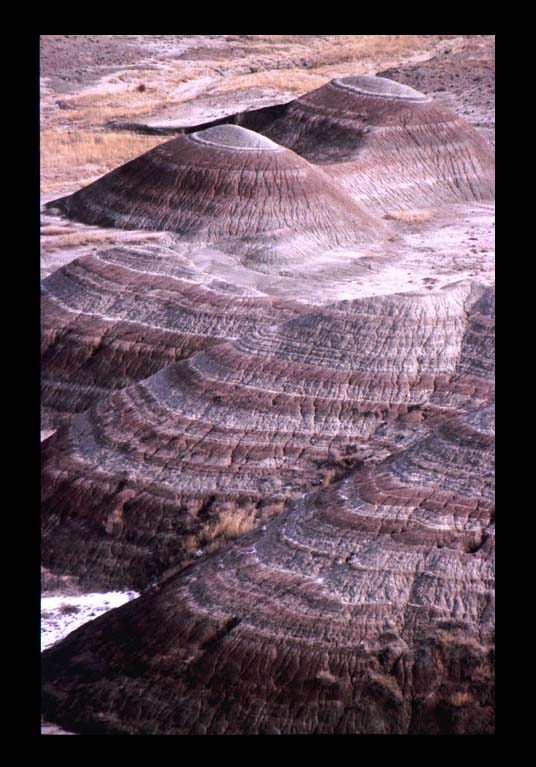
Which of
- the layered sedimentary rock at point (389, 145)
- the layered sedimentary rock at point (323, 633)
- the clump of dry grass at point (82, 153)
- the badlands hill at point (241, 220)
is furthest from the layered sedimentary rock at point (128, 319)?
the clump of dry grass at point (82, 153)

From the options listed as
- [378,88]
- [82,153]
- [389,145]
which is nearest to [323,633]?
[389,145]

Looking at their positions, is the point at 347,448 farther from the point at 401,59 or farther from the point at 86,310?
the point at 401,59

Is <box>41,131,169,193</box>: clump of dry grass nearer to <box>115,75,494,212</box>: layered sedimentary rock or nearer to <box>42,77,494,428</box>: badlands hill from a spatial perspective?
<box>42,77,494,428</box>: badlands hill

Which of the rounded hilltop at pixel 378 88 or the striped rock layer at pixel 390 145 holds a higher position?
the rounded hilltop at pixel 378 88

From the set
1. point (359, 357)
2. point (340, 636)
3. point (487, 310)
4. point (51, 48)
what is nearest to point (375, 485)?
point (340, 636)

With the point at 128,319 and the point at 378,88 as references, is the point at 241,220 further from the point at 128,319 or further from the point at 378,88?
the point at 378,88

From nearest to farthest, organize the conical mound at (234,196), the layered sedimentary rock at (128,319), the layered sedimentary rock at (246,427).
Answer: the layered sedimentary rock at (246,427)
the layered sedimentary rock at (128,319)
the conical mound at (234,196)

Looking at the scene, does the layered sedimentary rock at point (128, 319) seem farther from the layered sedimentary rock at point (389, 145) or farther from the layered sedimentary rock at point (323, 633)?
the layered sedimentary rock at point (389, 145)
